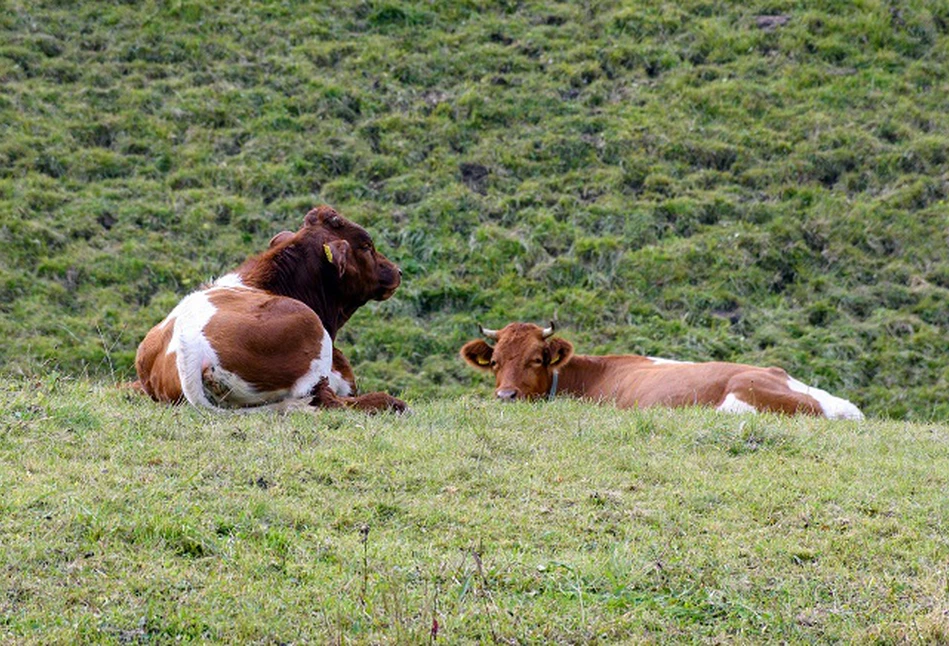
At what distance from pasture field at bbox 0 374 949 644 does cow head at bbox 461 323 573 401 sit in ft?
13.6

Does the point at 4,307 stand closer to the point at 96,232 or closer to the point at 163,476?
the point at 96,232

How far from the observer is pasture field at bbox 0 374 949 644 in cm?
498

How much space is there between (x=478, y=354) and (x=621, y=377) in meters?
1.51

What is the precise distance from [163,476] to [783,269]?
40.1ft

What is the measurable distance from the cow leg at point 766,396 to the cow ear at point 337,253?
3527 mm

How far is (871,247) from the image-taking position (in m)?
17.6

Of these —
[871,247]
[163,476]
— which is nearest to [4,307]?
[163,476]

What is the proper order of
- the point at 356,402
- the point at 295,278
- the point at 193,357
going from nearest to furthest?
the point at 193,357, the point at 356,402, the point at 295,278

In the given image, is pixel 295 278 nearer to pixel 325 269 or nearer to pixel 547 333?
pixel 325 269

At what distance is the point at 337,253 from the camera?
411 inches

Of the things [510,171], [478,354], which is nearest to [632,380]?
[478,354]

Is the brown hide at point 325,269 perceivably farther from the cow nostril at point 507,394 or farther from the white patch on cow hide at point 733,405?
the white patch on cow hide at point 733,405

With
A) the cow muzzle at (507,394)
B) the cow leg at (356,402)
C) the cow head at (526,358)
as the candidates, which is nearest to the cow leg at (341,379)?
the cow leg at (356,402)

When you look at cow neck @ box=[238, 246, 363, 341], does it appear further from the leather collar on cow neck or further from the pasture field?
the leather collar on cow neck
